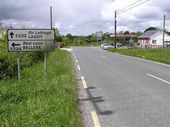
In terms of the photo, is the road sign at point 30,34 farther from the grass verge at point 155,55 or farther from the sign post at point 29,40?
the grass verge at point 155,55

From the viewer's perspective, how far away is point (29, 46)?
1255cm

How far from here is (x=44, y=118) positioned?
274 inches

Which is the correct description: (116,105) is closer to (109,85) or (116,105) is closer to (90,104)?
(90,104)

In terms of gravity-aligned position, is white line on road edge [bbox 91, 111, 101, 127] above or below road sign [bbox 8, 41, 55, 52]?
below

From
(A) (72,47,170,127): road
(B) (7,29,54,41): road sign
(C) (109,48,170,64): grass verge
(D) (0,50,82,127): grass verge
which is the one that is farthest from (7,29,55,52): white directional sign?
(C) (109,48,170,64): grass verge

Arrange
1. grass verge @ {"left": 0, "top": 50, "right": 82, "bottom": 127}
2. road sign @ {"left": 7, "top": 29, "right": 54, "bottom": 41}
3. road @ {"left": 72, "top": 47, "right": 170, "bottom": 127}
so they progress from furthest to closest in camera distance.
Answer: road sign @ {"left": 7, "top": 29, "right": 54, "bottom": 41} < road @ {"left": 72, "top": 47, "right": 170, "bottom": 127} < grass verge @ {"left": 0, "top": 50, "right": 82, "bottom": 127}

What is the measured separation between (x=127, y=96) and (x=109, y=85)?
2.72m

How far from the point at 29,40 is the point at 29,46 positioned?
233 mm

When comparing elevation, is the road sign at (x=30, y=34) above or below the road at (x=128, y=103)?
above

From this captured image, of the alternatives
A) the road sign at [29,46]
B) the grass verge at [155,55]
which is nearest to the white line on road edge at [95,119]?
→ the road sign at [29,46]

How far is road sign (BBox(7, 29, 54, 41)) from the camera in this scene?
12148 millimetres

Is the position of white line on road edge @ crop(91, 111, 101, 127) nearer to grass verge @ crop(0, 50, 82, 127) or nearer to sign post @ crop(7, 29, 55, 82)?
grass verge @ crop(0, 50, 82, 127)

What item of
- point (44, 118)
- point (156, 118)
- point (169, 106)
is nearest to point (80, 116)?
point (44, 118)

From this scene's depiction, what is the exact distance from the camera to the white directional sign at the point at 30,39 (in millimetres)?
12203
